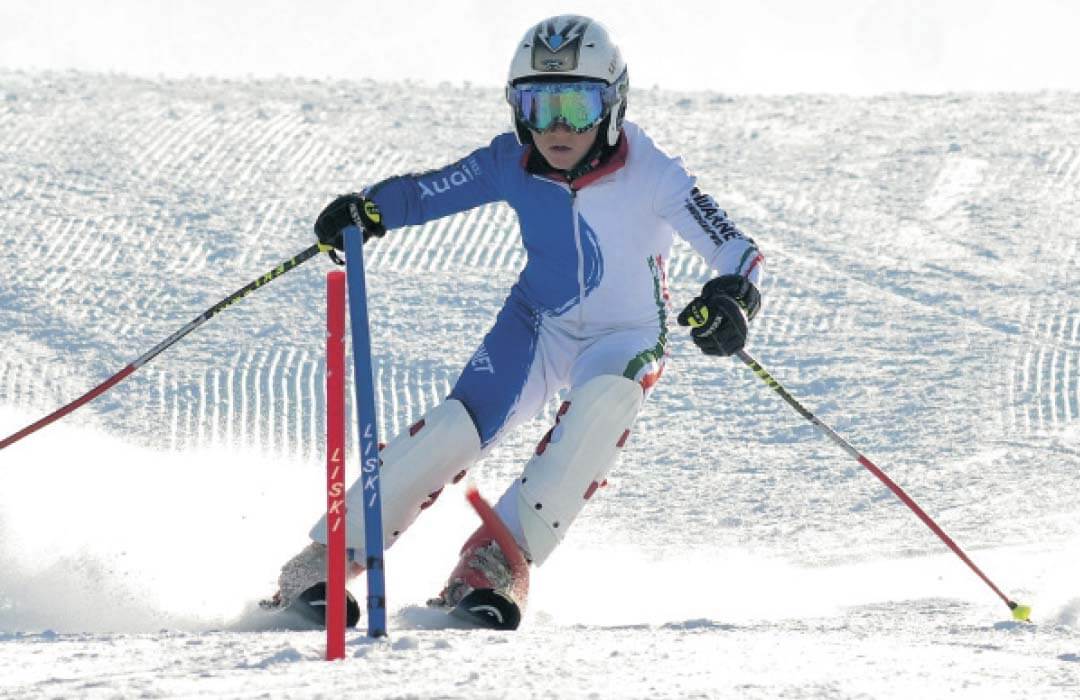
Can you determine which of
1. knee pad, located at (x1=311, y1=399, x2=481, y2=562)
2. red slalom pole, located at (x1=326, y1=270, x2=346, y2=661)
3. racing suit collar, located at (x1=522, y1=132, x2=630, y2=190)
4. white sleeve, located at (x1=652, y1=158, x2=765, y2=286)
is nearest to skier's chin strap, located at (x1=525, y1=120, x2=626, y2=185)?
racing suit collar, located at (x1=522, y1=132, x2=630, y2=190)

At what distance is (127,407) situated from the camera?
782 cm

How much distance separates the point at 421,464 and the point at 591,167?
0.93m

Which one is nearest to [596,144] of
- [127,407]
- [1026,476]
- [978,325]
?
[1026,476]

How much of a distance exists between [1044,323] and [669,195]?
Answer: 498cm

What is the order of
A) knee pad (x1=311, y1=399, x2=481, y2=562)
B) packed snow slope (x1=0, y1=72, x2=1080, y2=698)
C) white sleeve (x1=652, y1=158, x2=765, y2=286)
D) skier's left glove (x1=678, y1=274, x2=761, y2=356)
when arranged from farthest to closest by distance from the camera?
1. white sleeve (x1=652, y1=158, x2=765, y2=286)
2. knee pad (x1=311, y1=399, x2=481, y2=562)
3. skier's left glove (x1=678, y1=274, x2=761, y2=356)
4. packed snow slope (x1=0, y1=72, x2=1080, y2=698)

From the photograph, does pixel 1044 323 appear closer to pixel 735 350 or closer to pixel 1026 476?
pixel 1026 476

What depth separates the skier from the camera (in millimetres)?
4426

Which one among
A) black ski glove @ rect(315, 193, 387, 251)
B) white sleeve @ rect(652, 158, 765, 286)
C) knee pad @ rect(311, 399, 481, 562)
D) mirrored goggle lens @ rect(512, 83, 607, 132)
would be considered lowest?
knee pad @ rect(311, 399, 481, 562)

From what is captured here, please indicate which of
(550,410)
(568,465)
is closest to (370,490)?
(568,465)

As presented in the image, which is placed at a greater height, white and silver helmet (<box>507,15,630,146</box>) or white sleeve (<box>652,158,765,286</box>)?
white and silver helmet (<box>507,15,630,146</box>)

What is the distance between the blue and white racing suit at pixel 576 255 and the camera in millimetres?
4699

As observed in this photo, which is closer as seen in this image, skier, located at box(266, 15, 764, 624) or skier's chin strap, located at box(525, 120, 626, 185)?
skier, located at box(266, 15, 764, 624)

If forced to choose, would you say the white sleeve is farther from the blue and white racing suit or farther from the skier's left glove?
the skier's left glove

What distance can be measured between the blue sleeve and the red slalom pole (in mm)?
1413
